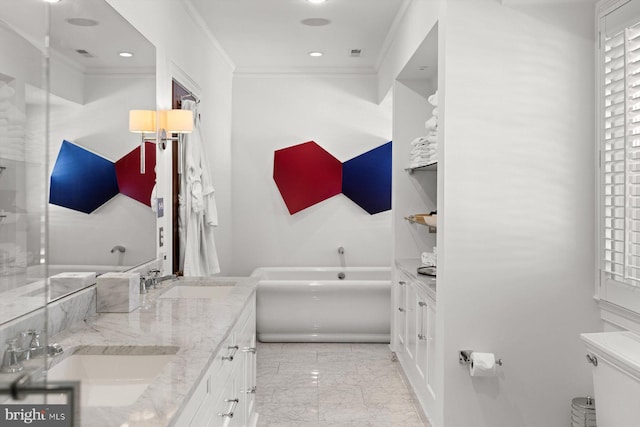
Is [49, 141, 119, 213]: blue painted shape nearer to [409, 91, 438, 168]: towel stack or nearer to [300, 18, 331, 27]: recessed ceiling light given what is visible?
[409, 91, 438, 168]: towel stack

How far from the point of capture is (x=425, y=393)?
10.9ft

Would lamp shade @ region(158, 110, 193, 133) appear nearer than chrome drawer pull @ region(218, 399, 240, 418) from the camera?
No

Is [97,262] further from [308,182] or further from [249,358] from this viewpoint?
[308,182]

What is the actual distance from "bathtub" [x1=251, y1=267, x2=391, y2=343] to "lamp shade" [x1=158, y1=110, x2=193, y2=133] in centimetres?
199

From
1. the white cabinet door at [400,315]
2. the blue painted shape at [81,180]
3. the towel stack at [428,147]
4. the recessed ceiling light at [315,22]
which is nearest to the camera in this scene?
the blue painted shape at [81,180]

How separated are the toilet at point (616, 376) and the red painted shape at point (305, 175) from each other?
13.4 ft

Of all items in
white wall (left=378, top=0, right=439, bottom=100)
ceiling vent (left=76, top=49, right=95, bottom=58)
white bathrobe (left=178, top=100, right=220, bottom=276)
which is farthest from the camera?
white bathrobe (left=178, top=100, right=220, bottom=276)

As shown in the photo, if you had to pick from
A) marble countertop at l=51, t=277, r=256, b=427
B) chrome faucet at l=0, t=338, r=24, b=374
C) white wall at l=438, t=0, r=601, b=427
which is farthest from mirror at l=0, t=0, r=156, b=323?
white wall at l=438, t=0, r=601, b=427

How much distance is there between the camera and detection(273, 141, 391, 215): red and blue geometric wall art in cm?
606

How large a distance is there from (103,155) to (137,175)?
0.39m

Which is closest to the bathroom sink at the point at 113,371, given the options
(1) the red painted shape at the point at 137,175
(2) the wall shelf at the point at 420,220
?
(1) the red painted shape at the point at 137,175

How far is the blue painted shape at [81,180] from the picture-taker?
6.81ft

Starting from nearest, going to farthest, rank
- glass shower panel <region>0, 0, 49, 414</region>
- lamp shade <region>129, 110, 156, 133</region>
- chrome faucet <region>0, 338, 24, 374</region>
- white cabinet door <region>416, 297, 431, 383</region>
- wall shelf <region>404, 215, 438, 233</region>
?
chrome faucet <region>0, 338, 24, 374</region> → glass shower panel <region>0, 0, 49, 414</region> → lamp shade <region>129, 110, 156, 133</region> → white cabinet door <region>416, 297, 431, 383</region> → wall shelf <region>404, 215, 438, 233</region>

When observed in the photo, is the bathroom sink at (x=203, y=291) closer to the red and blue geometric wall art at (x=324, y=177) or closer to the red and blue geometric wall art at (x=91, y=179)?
the red and blue geometric wall art at (x=91, y=179)
